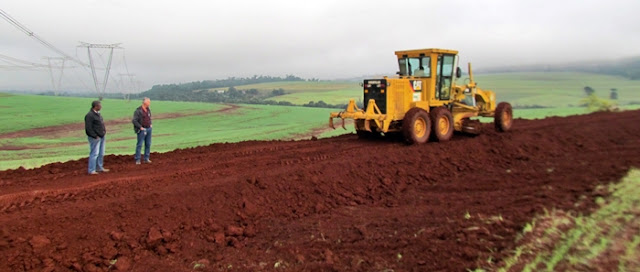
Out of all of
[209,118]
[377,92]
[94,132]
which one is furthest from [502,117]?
[209,118]

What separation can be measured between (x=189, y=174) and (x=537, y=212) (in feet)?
19.3

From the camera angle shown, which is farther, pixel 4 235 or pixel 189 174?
pixel 189 174

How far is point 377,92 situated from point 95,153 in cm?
691

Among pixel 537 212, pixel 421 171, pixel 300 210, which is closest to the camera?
pixel 537 212

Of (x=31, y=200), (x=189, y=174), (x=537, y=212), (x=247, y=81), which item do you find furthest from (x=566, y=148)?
(x=247, y=81)

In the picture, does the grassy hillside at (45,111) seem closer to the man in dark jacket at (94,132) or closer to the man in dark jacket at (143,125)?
the man in dark jacket at (143,125)

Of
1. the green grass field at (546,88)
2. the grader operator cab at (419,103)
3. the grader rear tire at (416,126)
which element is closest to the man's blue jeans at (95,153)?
the grader operator cab at (419,103)

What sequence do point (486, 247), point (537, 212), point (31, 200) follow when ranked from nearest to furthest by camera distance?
point (486, 247) → point (537, 212) → point (31, 200)

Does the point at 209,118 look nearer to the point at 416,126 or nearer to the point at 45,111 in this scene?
the point at 45,111

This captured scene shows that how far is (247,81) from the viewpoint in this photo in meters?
83.9

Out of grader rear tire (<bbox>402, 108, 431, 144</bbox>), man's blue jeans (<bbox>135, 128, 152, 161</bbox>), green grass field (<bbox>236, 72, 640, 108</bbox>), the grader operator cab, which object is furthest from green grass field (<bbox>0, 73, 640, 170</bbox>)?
man's blue jeans (<bbox>135, 128, 152, 161</bbox>)

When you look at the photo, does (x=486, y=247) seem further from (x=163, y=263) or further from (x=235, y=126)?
(x=235, y=126)

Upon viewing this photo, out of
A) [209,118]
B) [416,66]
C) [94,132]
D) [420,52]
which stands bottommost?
[209,118]

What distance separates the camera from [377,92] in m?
12.2
